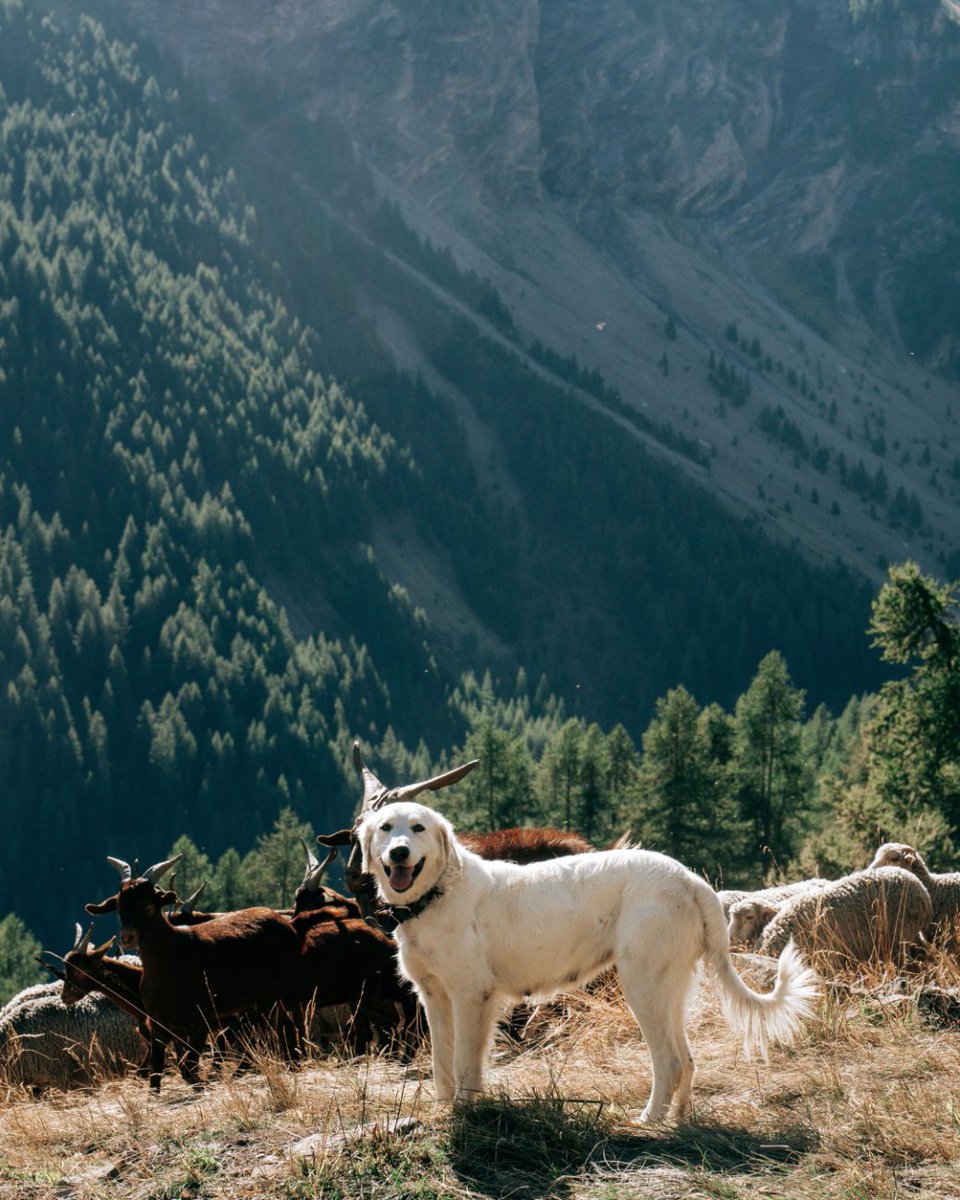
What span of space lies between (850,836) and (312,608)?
13038 centimetres

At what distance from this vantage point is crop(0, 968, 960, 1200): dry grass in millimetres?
6395

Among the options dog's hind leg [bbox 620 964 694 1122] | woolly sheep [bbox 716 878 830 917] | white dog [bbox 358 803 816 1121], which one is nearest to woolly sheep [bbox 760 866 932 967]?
woolly sheep [bbox 716 878 830 917]

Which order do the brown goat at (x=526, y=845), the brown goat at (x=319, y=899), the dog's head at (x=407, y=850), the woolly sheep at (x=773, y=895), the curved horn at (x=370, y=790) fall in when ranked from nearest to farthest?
the dog's head at (x=407, y=850) → the curved horn at (x=370, y=790) → the brown goat at (x=319, y=899) → the woolly sheep at (x=773, y=895) → the brown goat at (x=526, y=845)

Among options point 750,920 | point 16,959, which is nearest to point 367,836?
point 750,920

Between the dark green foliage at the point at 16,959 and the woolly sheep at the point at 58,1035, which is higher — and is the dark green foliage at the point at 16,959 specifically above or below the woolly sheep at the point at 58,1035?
below

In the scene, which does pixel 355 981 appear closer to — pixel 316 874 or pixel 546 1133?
pixel 316 874

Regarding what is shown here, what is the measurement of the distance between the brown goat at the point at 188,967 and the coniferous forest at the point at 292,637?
34.3 meters

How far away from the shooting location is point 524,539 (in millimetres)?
195875

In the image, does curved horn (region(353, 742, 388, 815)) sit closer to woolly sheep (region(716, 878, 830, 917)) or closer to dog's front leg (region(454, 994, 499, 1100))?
dog's front leg (region(454, 994, 499, 1100))

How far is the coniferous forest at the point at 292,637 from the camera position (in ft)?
196

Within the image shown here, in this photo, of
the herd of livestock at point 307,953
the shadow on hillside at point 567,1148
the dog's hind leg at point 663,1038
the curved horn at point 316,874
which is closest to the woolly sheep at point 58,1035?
the herd of livestock at point 307,953

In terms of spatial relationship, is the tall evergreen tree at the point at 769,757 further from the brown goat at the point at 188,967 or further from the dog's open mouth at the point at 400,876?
the dog's open mouth at the point at 400,876

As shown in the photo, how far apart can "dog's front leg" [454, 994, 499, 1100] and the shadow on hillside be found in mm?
297

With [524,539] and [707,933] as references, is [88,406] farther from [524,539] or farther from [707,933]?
[707,933]
